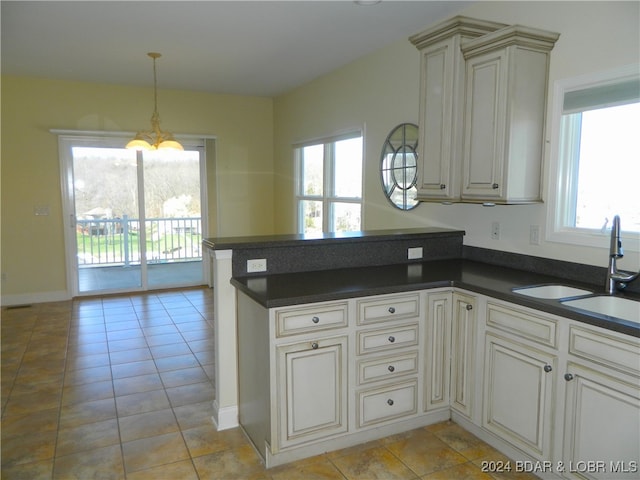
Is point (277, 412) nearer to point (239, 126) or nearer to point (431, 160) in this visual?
point (431, 160)

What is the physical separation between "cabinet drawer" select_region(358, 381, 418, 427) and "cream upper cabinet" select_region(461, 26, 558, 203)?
1.23 metres

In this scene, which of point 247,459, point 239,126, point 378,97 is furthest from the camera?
point 239,126

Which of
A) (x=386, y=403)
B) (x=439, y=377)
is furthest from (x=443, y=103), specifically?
(x=386, y=403)

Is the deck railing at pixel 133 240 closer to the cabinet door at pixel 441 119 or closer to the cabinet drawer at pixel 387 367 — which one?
the cabinet door at pixel 441 119

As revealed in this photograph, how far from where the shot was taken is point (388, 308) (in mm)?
2578

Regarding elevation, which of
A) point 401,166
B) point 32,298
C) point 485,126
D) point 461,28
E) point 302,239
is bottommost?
point 32,298

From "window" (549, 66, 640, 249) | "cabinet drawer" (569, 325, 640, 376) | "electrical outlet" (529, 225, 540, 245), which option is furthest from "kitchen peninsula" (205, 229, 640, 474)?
"window" (549, 66, 640, 249)

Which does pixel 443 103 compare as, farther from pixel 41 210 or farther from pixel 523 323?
pixel 41 210

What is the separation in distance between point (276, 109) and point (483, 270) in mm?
4529

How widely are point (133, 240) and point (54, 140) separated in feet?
5.08

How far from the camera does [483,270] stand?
3.04 metres

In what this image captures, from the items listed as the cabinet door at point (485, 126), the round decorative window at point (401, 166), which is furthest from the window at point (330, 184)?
the cabinet door at point (485, 126)

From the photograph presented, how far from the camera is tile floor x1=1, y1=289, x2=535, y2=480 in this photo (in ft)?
7.94

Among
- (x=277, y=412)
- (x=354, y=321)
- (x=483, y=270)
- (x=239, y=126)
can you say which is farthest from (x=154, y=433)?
(x=239, y=126)
